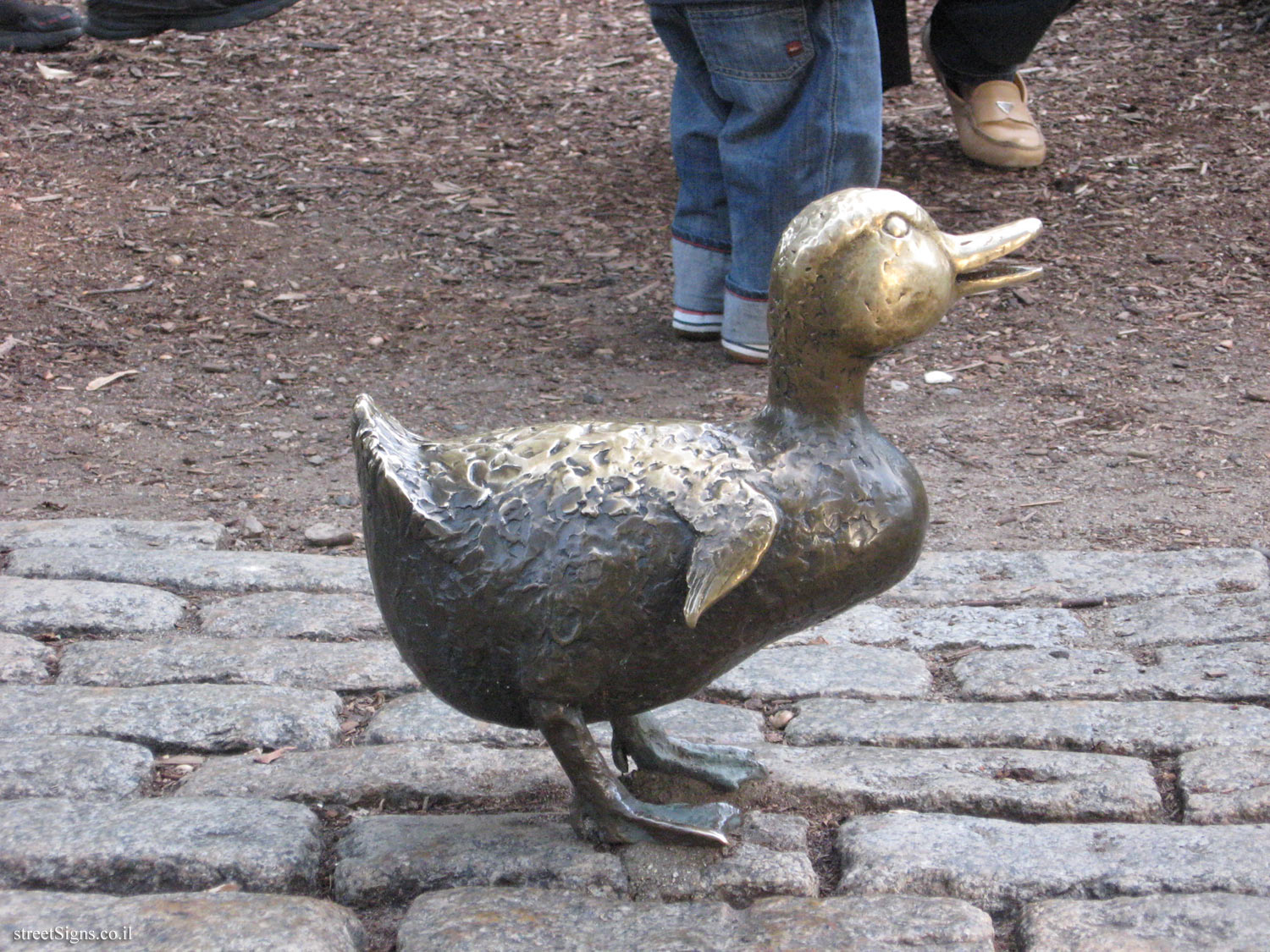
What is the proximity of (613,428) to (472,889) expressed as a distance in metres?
0.78

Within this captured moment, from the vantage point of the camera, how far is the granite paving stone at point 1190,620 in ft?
10.3

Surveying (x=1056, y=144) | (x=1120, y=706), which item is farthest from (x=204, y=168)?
(x=1120, y=706)

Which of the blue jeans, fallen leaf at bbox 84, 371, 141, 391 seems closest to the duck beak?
the blue jeans

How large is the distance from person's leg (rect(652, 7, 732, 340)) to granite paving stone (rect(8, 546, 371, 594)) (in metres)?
2.39

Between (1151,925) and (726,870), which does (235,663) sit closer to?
(726,870)

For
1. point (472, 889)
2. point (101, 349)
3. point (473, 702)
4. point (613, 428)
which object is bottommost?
point (101, 349)

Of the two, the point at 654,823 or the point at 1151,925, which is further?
the point at 654,823

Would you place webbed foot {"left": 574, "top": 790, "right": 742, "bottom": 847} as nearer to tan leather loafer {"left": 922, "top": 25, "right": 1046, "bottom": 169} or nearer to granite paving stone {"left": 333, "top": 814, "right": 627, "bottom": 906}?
granite paving stone {"left": 333, "top": 814, "right": 627, "bottom": 906}

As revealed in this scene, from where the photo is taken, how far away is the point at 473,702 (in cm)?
219

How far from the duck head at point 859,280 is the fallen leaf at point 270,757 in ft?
4.23

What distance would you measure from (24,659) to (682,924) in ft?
5.84

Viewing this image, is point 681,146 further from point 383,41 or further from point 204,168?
point 383,41

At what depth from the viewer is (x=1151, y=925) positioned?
2.05 meters

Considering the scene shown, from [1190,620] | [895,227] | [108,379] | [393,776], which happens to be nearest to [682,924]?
[393,776]
